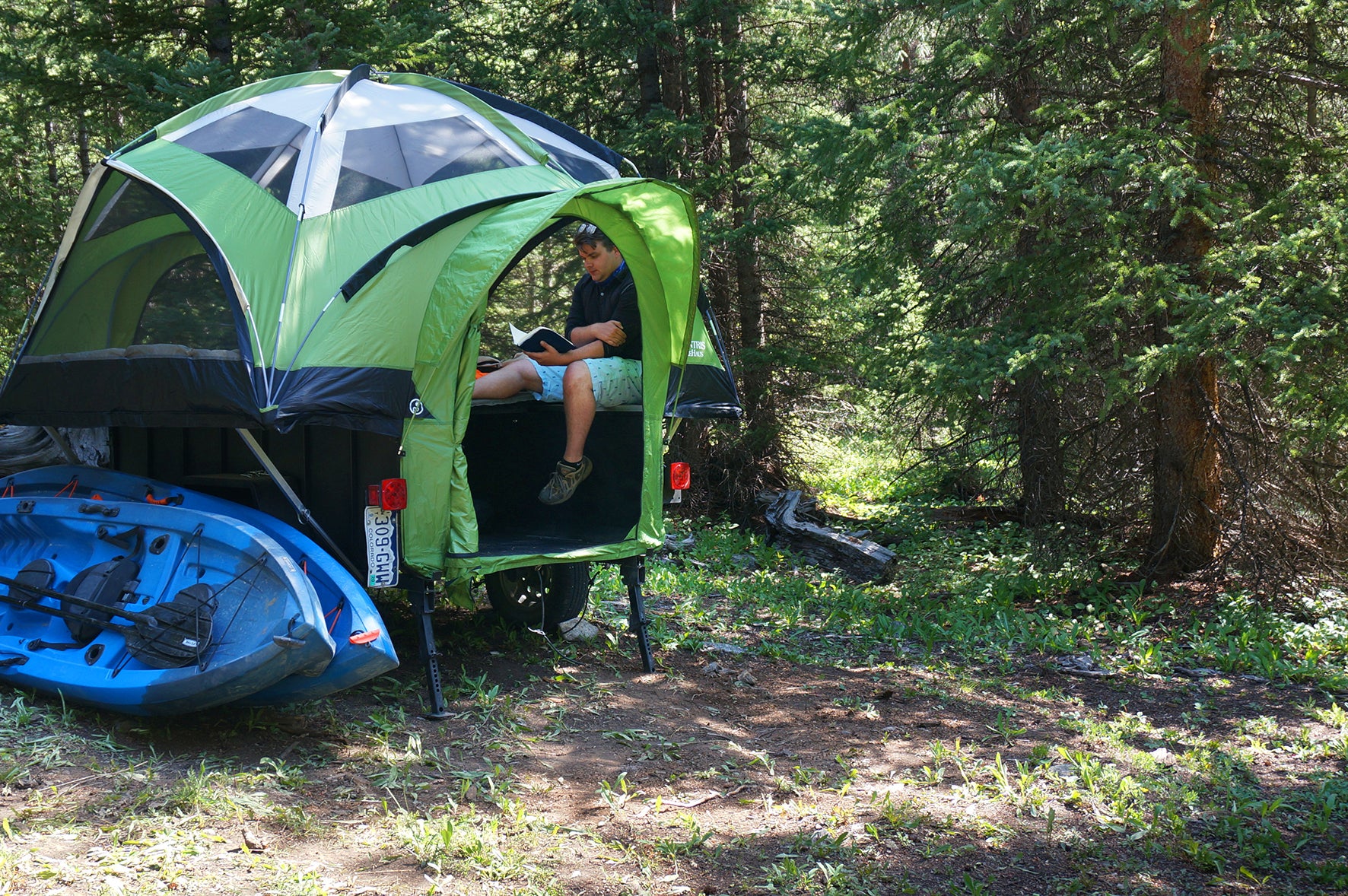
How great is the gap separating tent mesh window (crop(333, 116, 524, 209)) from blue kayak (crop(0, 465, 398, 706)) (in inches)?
65.7

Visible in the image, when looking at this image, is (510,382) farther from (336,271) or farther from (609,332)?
(336,271)

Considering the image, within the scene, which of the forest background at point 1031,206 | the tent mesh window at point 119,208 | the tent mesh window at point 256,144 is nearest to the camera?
the tent mesh window at point 256,144

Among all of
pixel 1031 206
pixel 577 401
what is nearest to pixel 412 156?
pixel 577 401

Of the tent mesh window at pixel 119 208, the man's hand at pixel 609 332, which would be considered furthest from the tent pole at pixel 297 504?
the man's hand at pixel 609 332

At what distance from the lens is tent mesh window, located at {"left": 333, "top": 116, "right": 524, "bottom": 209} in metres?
5.24

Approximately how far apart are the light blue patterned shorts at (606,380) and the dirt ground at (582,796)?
1.64m

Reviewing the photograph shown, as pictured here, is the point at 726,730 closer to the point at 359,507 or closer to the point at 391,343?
the point at 359,507

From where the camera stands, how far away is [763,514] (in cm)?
1141

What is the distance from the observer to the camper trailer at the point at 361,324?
15.5 feet

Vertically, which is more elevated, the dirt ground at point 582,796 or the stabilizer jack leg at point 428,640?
the stabilizer jack leg at point 428,640

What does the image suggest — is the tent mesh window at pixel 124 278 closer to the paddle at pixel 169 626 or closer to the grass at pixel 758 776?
the paddle at pixel 169 626

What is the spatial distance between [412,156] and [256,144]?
0.80m

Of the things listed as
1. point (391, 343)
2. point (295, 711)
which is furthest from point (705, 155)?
point (295, 711)

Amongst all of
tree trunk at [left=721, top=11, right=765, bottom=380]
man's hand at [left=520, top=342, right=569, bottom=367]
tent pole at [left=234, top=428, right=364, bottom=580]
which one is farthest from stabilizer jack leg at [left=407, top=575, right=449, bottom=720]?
tree trunk at [left=721, top=11, right=765, bottom=380]
